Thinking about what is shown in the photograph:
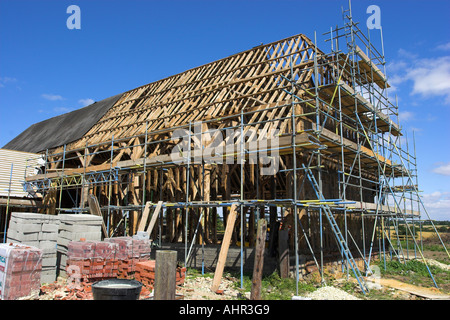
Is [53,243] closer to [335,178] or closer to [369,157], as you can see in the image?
[335,178]

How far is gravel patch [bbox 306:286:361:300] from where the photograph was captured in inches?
344

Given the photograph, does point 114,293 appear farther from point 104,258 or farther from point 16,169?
point 16,169

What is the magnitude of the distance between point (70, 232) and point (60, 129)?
1553 cm

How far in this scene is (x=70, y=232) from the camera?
406 inches

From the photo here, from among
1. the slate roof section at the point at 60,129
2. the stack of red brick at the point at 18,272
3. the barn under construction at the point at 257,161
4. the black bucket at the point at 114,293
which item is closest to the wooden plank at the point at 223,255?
the barn under construction at the point at 257,161

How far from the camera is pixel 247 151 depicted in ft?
35.5

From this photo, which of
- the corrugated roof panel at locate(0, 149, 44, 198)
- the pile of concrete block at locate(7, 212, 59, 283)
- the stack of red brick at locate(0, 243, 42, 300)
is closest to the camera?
the stack of red brick at locate(0, 243, 42, 300)

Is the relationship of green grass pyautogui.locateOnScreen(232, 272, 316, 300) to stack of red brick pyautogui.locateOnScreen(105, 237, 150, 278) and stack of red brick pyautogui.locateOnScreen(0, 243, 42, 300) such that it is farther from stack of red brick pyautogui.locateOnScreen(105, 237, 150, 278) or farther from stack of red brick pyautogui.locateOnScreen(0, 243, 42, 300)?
stack of red brick pyautogui.locateOnScreen(0, 243, 42, 300)

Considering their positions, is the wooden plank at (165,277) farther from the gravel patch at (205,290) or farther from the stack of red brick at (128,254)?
the stack of red brick at (128,254)

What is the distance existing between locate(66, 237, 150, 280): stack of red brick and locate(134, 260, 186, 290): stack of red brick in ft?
1.05

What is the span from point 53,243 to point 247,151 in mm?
6088

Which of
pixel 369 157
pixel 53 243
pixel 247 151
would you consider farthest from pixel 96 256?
pixel 369 157

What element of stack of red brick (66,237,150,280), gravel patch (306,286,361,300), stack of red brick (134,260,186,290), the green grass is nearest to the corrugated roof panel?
stack of red brick (66,237,150,280)

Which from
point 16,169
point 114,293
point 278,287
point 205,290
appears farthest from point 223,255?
point 16,169
